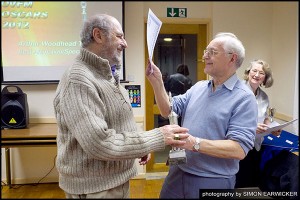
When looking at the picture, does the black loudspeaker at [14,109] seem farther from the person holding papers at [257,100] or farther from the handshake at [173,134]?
the handshake at [173,134]

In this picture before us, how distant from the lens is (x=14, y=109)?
2.71m

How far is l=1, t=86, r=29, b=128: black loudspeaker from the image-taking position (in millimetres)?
2670

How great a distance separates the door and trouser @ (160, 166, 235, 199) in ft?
6.62

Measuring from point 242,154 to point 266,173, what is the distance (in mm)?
1043

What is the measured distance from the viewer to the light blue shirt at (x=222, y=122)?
1.07 metres

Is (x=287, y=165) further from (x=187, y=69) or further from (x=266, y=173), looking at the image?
(x=187, y=69)

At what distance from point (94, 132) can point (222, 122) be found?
0.56 m

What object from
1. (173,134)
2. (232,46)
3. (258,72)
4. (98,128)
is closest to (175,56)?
(258,72)

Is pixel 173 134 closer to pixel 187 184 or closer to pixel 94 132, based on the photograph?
pixel 94 132

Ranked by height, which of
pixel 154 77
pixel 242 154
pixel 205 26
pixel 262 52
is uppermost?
pixel 205 26

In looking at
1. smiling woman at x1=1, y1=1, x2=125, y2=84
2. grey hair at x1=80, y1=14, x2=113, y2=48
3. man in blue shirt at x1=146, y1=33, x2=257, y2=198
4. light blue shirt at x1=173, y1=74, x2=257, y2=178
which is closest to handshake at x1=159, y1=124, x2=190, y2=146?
man in blue shirt at x1=146, y1=33, x2=257, y2=198

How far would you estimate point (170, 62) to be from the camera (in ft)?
11.1

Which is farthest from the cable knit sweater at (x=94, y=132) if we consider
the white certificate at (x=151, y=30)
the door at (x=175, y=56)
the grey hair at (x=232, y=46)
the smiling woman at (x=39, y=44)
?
the door at (x=175, y=56)

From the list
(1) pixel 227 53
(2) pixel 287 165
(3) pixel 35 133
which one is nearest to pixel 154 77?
(1) pixel 227 53
